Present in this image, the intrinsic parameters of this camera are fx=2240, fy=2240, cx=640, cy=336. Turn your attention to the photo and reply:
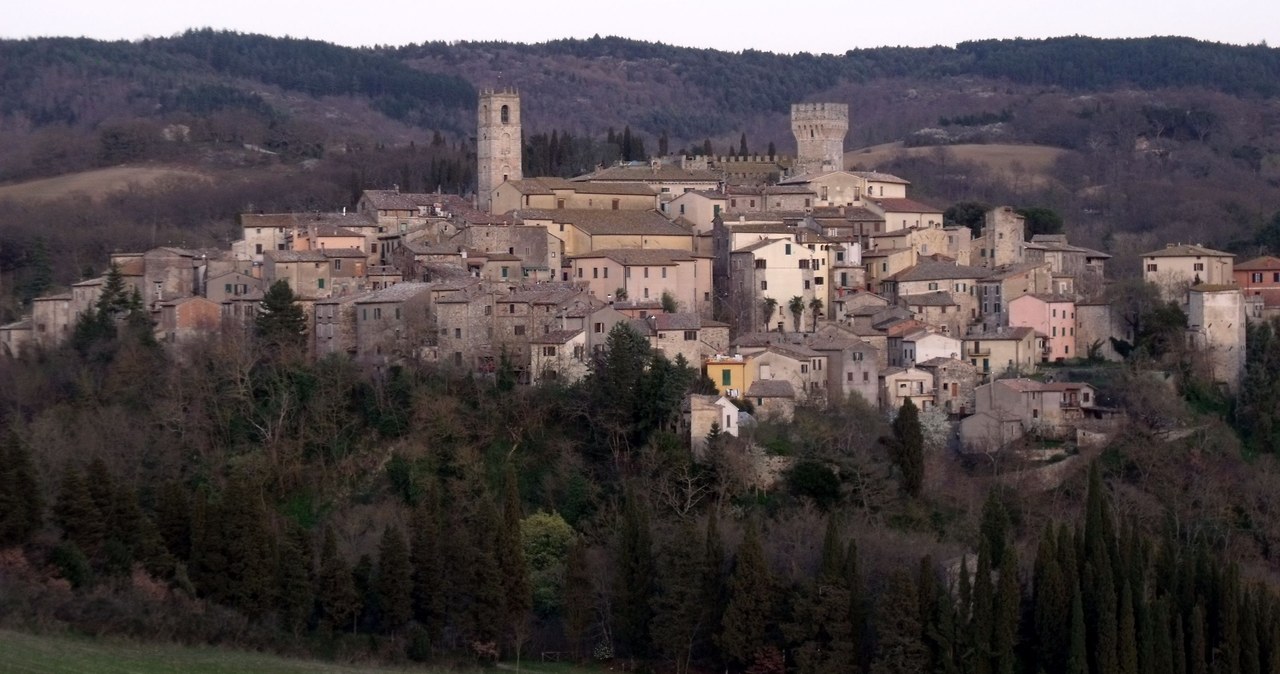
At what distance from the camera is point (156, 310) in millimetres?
49250

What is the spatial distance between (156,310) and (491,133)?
13.3 metres

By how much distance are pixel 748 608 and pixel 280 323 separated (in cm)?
1450

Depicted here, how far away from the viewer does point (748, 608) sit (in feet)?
118

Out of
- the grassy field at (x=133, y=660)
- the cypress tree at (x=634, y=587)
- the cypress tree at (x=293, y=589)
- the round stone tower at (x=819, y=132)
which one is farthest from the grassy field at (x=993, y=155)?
the grassy field at (x=133, y=660)

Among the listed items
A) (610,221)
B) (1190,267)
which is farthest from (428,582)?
(1190,267)

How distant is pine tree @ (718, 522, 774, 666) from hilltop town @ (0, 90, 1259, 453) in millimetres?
6763

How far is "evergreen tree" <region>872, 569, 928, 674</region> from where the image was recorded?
3481 centimetres

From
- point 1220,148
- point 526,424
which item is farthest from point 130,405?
point 1220,148

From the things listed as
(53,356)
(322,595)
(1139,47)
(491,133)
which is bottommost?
(322,595)

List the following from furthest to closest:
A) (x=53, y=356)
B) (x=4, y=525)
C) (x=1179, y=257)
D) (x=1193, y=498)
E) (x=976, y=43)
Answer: (x=976, y=43) → (x=1179, y=257) → (x=53, y=356) → (x=1193, y=498) → (x=4, y=525)

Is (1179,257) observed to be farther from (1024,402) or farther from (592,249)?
(592,249)

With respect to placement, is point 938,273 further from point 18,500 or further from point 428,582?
point 18,500

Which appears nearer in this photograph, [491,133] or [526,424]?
[526,424]

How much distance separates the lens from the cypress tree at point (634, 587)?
36781mm
